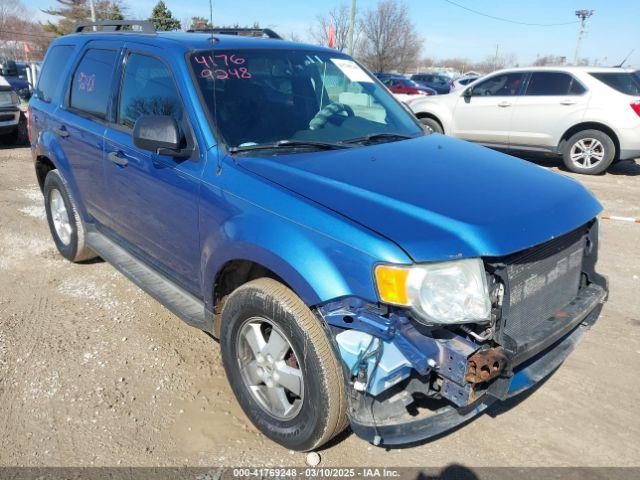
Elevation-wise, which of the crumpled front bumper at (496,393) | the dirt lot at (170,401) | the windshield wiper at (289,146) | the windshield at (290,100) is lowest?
the dirt lot at (170,401)

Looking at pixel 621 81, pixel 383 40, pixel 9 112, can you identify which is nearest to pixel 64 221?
pixel 9 112

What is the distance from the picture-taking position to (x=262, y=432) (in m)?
2.66

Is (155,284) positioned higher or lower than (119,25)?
lower

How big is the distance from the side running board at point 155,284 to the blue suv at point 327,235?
1 cm

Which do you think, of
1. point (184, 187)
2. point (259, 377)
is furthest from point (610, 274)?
point (184, 187)

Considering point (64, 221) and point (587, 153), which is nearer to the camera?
point (64, 221)

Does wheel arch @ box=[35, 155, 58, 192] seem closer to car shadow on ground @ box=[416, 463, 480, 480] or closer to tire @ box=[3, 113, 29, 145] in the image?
car shadow on ground @ box=[416, 463, 480, 480]

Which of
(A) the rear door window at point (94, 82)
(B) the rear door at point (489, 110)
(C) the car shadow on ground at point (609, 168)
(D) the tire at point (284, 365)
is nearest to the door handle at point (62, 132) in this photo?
(A) the rear door window at point (94, 82)

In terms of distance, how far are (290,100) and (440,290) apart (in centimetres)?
171

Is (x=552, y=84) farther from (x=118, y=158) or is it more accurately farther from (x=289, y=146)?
(x=118, y=158)

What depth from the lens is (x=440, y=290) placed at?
2.03 meters

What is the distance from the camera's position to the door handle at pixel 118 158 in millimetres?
3373

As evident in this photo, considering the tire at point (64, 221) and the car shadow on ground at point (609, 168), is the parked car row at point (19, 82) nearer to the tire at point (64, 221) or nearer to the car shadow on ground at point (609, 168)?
the tire at point (64, 221)

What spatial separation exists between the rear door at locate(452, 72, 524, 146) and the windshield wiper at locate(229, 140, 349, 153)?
7747 millimetres
